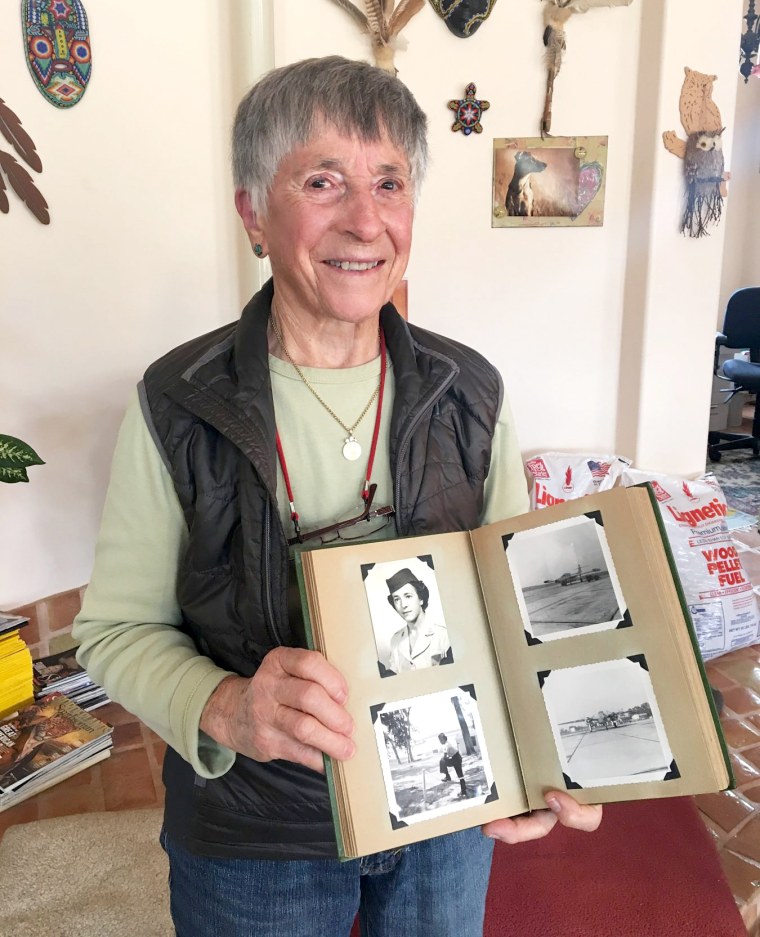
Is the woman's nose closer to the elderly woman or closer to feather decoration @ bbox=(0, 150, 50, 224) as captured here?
the elderly woman

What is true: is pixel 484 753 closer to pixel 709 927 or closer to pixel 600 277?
pixel 709 927

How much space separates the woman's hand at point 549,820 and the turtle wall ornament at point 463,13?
2034 mm

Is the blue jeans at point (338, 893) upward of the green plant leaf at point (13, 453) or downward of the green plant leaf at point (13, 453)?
downward

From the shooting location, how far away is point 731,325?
433cm

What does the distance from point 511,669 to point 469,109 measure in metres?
1.85

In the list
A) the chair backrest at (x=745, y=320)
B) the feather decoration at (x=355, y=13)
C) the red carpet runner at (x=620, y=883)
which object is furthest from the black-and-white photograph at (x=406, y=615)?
the chair backrest at (x=745, y=320)

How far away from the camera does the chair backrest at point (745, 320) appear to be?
4.20 meters

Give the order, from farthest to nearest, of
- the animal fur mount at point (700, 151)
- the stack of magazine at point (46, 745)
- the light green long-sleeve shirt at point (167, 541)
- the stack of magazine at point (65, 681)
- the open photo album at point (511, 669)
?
the animal fur mount at point (700, 151)
the stack of magazine at point (65, 681)
the stack of magazine at point (46, 745)
the light green long-sleeve shirt at point (167, 541)
the open photo album at point (511, 669)

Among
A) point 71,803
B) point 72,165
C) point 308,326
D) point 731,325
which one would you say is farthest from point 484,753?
point 731,325

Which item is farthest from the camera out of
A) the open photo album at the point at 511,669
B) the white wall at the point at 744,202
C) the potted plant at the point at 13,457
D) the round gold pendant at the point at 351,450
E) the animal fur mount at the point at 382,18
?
the white wall at the point at 744,202

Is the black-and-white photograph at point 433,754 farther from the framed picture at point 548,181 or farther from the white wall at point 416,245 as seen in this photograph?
the framed picture at point 548,181

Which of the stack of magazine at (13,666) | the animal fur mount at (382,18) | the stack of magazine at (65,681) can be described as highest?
the animal fur mount at (382,18)

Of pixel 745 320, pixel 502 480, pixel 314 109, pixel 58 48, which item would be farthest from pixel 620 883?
pixel 745 320

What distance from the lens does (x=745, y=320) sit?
426cm
